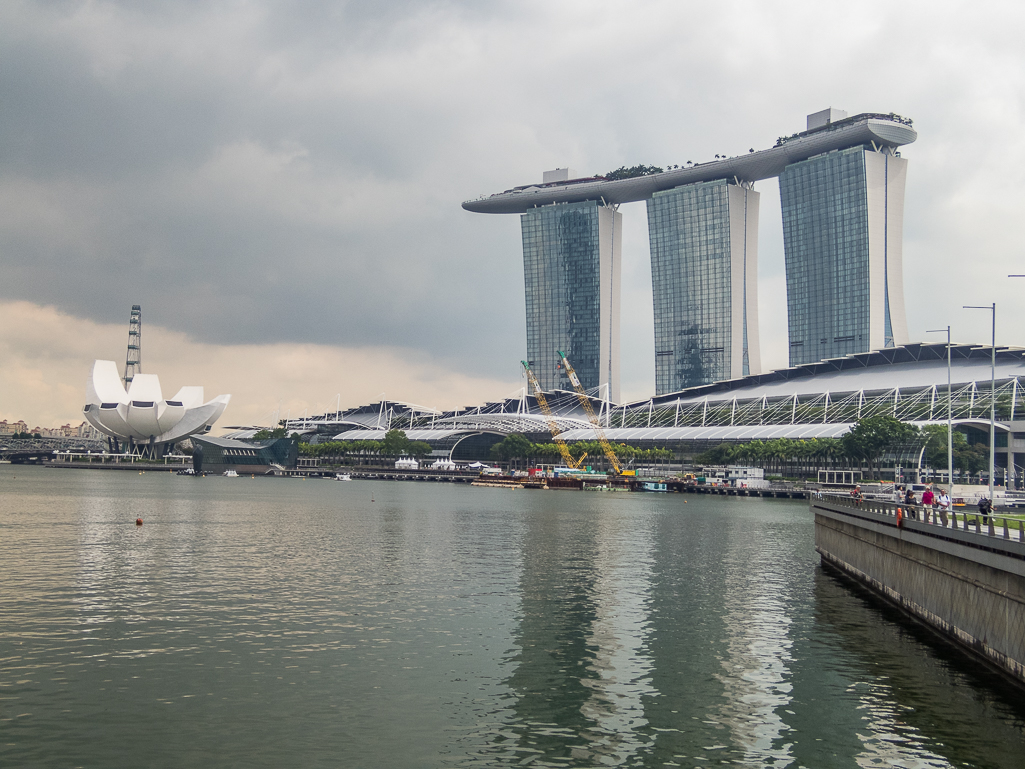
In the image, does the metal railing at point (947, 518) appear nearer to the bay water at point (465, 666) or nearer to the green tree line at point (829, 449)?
the bay water at point (465, 666)

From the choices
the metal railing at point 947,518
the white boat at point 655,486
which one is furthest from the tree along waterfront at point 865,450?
the metal railing at point 947,518

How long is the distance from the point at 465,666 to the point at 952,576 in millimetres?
15856

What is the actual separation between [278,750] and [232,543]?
42561 millimetres

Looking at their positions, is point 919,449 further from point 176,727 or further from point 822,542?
point 176,727

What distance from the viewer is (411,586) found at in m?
43.0

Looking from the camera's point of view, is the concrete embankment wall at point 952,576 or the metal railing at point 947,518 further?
the metal railing at point 947,518

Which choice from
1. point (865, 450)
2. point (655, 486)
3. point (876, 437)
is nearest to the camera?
point (876, 437)

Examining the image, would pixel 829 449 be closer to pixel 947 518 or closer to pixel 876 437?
pixel 876 437

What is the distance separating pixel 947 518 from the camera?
32281mm

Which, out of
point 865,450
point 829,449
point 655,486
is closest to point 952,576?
point 865,450

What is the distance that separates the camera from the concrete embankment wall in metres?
24.5

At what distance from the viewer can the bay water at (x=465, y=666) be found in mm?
20641

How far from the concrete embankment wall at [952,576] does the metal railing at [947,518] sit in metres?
0.16

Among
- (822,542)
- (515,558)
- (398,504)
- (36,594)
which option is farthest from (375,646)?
(398,504)
